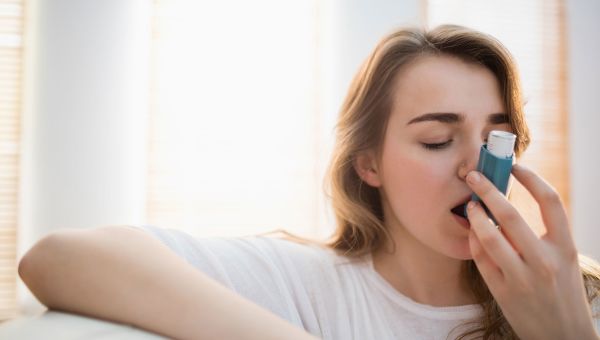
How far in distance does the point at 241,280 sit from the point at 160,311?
297 millimetres

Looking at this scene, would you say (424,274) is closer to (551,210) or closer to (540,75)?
(551,210)

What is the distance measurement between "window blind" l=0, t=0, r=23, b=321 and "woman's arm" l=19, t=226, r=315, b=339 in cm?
225

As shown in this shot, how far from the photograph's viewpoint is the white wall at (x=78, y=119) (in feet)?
8.13

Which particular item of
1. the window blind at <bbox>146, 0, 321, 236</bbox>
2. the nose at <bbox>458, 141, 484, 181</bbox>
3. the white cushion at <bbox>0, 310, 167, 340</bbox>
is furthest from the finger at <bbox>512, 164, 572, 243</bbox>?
the window blind at <bbox>146, 0, 321, 236</bbox>

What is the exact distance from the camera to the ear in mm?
1016

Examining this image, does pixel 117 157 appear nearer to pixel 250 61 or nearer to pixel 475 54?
pixel 250 61

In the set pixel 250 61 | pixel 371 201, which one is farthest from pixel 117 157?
pixel 371 201

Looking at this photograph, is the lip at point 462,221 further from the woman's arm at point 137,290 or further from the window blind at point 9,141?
the window blind at point 9,141

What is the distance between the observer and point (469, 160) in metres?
0.82

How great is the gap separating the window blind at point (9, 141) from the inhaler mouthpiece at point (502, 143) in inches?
100

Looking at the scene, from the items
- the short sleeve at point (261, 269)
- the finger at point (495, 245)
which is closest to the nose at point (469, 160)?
the finger at point (495, 245)

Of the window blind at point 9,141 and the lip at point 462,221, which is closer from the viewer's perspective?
the lip at point 462,221

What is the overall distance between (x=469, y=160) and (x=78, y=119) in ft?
7.46

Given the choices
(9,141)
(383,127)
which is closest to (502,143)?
(383,127)
